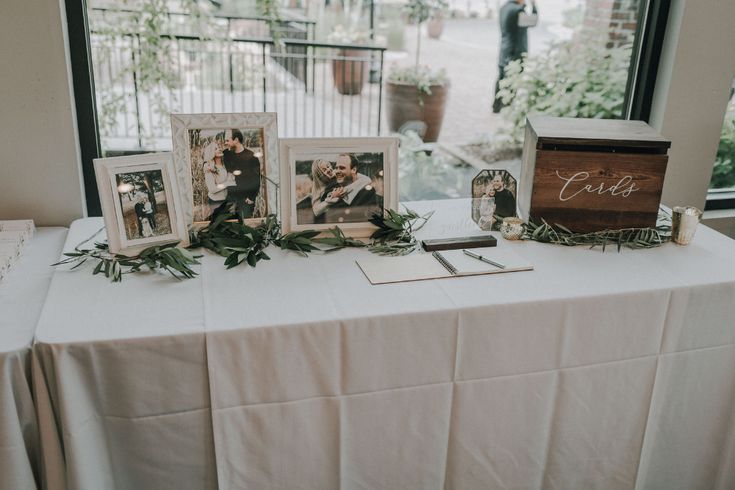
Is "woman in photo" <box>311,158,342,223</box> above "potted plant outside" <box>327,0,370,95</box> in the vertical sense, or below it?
below

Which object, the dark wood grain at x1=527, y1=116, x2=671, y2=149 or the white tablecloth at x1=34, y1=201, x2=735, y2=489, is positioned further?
the dark wood grain at x1=527, y1=116, x2=671, y2=149

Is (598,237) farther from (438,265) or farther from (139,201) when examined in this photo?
(139,201)

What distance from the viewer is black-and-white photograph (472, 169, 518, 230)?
183cm

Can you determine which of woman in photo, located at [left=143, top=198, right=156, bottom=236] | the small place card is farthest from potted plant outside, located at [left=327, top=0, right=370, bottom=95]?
the small place card

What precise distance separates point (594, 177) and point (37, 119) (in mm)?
1474

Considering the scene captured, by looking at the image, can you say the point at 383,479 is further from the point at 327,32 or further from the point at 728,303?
the point at 327,32

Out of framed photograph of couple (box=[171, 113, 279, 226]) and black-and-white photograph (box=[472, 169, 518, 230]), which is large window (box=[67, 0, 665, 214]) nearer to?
framed photograph of couple (box=[171, 113, 279, 226])

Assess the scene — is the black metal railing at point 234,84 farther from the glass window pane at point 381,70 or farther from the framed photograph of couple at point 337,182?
the framed photograph of couple at point 337,182

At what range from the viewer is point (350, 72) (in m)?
2.32

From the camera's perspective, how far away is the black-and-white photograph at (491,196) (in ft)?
6.01

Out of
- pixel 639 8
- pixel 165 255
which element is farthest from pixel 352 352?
pixel 639 8

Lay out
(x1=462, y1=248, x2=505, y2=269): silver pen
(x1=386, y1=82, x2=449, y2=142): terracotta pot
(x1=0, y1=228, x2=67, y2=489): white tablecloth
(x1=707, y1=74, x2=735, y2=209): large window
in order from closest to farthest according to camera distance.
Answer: (x1=0, y1=228, x2=67, y2=489): white tablecloth → (x1=462, y1=248, x2=505, y2=269): silver pen → (x1=386, y1=82, x2=449, y2=142): terracotta pot → (x1=707, y1=74, x2=735, y2=209): large window

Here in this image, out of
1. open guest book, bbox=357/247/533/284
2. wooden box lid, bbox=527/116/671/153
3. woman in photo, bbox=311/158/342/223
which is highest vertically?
wooden box lid, bbox=527/116/671/153

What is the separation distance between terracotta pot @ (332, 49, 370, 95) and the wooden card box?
715 millimetres
